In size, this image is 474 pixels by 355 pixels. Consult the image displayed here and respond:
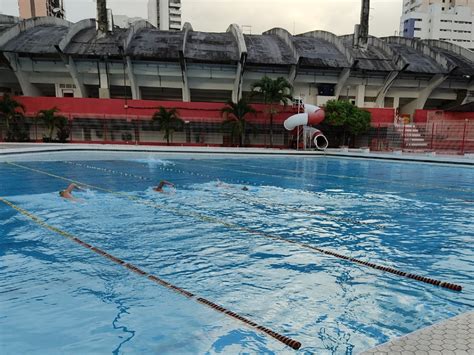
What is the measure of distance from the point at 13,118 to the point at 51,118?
2.59 m

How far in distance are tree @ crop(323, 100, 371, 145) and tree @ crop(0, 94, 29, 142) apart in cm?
2051

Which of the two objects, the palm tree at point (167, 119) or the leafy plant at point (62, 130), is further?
the palm tree at point (167, 119)

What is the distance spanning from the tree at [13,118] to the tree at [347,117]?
20514 millimetres

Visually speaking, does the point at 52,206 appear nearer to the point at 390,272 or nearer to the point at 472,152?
the point at 390,272

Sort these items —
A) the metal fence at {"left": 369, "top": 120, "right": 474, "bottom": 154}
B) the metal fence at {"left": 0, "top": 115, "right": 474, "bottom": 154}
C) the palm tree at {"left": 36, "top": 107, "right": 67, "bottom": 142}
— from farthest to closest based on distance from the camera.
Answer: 1. the metal fence at {"left": 0, "top": 115, "right": 474, "bottom": 154}
2. the palm tree at {"left": 36, "top": 107, "right": 67, "bottom": 142}
3. the metal fence at {"left": 369, "top": 120, "right": 474, "bottom": 154}

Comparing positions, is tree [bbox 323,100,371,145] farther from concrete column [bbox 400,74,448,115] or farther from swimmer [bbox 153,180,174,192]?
swimmer [bbox 153,180,174,192]

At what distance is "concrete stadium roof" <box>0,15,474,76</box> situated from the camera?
2888cm

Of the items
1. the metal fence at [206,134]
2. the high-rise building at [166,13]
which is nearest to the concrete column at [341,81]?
the metal fence at [206,134]

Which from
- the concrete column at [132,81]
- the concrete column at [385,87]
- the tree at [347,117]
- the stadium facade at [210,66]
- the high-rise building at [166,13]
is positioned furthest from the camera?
the high-rise building at [166,13]

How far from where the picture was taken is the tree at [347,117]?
2544 centimetres

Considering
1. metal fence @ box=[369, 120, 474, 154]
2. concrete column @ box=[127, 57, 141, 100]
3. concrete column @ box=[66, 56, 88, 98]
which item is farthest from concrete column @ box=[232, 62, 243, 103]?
concrete column @ box=[66, 56, 88, 98]

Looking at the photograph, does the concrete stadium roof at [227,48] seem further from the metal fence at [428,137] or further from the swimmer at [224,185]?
the swimmer at [224,185]

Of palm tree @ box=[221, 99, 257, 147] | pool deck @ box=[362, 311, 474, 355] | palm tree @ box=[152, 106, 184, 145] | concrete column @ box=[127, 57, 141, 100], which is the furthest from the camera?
concrete column @ box=[127, 57, 141, 100]

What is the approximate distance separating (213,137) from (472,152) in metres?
16.3
